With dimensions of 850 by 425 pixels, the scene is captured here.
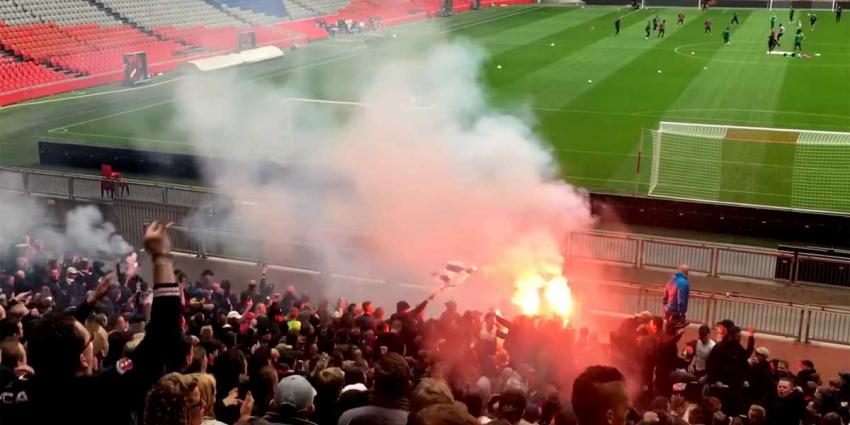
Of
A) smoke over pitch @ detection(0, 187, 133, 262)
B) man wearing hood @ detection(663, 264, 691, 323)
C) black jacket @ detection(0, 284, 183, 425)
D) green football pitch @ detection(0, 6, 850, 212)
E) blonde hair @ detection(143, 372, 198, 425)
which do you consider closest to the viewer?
blonde hair @ detection(143, 372, 198, 425)

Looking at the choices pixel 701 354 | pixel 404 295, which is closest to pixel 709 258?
pixel 404 295

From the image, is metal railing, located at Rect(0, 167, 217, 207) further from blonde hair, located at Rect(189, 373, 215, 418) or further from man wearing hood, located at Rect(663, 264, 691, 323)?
blonde hair, located at Rect(189, 373, 215, 418)

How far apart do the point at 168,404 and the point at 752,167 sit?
15.2 metres

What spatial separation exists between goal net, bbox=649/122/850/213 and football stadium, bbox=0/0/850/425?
80 millimetres

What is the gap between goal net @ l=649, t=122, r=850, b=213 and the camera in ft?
47.4

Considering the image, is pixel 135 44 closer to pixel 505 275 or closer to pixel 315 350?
pixel 505 275

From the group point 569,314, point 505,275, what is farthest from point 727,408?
point 505,275

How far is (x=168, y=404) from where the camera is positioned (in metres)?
2.65

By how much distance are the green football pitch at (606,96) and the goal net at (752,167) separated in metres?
0.06

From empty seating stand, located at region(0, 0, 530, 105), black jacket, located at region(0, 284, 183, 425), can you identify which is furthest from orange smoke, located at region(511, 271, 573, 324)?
empty seating stand, located at region(0, 0, 530, 105)

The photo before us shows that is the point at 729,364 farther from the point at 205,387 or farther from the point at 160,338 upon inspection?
the point at 160,338

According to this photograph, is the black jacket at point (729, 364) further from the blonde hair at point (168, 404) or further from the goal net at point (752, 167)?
the goal net at point (752, 167)

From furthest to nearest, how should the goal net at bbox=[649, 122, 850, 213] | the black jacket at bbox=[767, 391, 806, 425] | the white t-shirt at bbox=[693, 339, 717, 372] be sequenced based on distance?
the goal net at bbox=[649, 122, 850, 213] → the white t-shirt at bbox=[693, 339, 717, 372] → the black jacket at bbox=[767, 391, 806, 425]

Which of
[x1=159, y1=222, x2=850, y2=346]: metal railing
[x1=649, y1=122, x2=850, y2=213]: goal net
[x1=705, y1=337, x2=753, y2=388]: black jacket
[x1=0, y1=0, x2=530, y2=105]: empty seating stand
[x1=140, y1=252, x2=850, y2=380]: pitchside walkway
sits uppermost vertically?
[x1=0, y1=0, x2=530, y2=105]: empty seating stand
